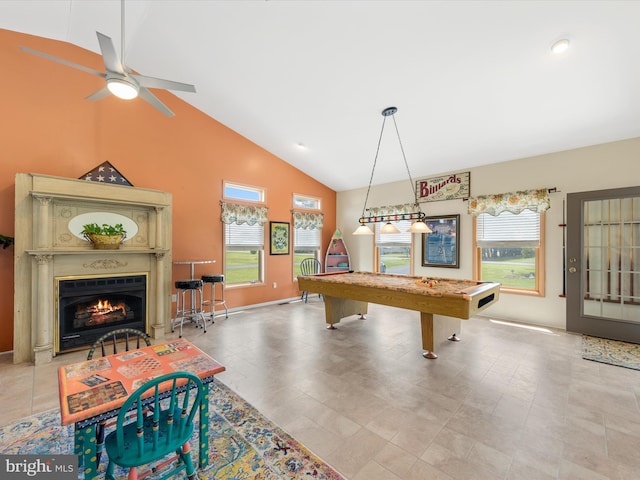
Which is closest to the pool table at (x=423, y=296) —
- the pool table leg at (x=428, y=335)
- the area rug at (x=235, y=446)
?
the pool table leg at (x=428, y=335)

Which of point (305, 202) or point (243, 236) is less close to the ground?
point (305, 202)

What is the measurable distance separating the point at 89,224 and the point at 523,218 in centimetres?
666

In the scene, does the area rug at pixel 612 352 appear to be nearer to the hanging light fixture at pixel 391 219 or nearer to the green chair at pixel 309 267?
the hanging light fixture at pixel 391 219

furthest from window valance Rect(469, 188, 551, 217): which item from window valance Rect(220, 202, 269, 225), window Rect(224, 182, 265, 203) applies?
window Rect(224, 182, 265, 203)

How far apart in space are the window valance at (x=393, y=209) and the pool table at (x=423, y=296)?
2048 millimetres

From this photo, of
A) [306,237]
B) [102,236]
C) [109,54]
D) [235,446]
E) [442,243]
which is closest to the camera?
[235,446]

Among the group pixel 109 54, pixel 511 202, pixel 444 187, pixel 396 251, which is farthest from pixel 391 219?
pixel 109 54

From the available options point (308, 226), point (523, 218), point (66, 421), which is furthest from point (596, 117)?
point (66, 421)

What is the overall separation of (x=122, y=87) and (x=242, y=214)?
3288 mm

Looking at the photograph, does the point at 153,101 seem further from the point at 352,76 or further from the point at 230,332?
the point at 230,332

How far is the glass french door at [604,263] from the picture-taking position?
12.6ft

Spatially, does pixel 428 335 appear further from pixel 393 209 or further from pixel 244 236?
pixel 244 236

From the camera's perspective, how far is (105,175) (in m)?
3.84

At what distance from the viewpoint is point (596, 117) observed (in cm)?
364
